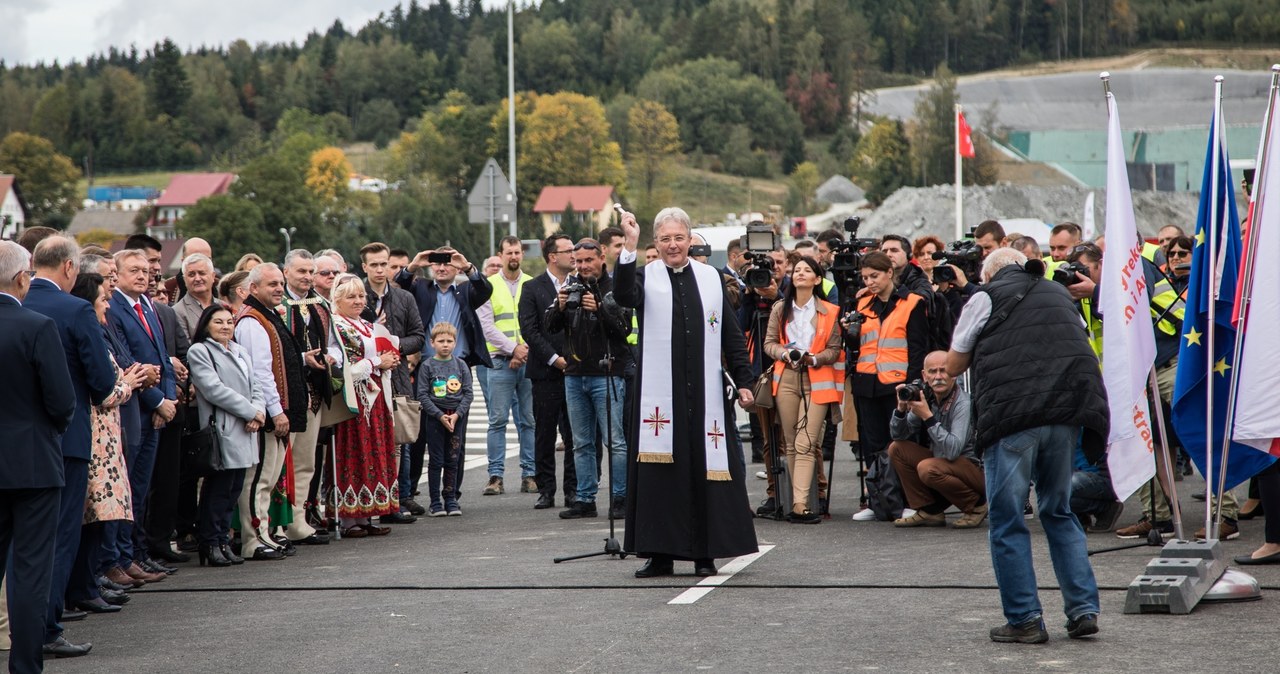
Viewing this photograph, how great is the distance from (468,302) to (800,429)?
3568 millimetres

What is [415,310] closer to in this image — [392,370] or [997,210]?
[392,370]

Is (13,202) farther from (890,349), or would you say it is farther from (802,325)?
(890,349)

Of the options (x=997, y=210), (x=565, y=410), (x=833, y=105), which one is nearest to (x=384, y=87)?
(x=833, y=105)

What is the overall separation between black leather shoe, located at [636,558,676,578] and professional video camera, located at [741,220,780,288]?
2.93 m

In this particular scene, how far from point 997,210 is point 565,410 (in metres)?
68.4

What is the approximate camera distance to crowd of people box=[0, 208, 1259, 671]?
268 inches

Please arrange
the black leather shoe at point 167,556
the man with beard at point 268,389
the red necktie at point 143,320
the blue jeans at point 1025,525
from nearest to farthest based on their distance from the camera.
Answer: the blue jeans at point 1025,525 → the red necktie at point 143,320 → the black leather shoe at point 167,556 → the man with beard at point 268,389

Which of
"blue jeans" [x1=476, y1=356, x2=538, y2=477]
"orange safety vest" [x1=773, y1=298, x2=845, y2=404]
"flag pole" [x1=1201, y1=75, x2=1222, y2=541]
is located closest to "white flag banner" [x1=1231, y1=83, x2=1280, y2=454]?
"flag pole" [x1=1201, y1=75, x2=1222, y2=541]

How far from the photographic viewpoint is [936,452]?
34.9ft

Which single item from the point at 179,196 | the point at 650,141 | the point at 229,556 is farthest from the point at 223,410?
the point at 179,196

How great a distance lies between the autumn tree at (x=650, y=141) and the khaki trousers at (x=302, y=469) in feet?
450

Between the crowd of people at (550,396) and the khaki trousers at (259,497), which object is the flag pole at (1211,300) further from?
the khaki trousers at (259,497)

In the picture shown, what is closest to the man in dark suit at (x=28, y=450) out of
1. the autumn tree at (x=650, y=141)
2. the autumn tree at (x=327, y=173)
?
the autumn tree at (x=327, y=173)

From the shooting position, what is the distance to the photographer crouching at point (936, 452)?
→ 10555 millimetres
